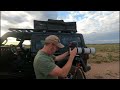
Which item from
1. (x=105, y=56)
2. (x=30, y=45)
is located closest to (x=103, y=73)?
(x=30, y=45)

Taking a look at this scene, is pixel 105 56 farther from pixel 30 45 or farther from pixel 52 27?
pixel 30 45

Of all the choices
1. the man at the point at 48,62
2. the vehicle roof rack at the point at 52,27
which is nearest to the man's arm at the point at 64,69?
the man at the point at 48,62

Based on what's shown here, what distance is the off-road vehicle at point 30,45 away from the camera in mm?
5012

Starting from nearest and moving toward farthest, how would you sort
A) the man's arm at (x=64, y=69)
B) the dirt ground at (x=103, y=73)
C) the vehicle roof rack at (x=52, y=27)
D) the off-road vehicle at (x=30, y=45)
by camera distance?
the man's arm at (x=64, y=69) < the off-road vehicle at (x=30, y=45) < the vehicle roof rack at (x=52, y=27) < the dirt ground at (x=103, y=73)

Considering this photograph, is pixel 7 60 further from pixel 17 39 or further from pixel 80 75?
pixel 80 75

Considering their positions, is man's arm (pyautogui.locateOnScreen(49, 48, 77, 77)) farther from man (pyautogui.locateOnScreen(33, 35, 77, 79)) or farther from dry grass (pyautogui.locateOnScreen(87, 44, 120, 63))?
dry grass (pyautogui.locateOnScreen(87, 44, 120, 63))

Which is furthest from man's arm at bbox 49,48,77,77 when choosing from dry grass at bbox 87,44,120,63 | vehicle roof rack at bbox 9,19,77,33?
dry grass at bbox 87,44,120,63

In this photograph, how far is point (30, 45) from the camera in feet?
16.9

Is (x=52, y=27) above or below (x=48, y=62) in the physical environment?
above

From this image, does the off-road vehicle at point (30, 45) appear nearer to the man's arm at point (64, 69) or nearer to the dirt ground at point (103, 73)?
the man's arm at point (64, 69)

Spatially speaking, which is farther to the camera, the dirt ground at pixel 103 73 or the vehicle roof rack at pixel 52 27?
the dirt ground at pixel 103 73

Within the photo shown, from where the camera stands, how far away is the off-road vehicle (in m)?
5.01
